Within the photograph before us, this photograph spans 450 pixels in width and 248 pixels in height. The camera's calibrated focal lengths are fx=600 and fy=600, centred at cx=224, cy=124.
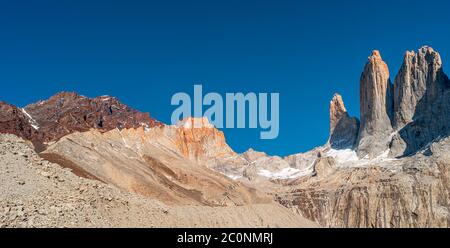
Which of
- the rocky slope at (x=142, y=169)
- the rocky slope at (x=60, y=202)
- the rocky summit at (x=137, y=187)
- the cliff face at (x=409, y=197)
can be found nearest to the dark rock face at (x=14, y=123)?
the rocky summit at (x=137, y=187)

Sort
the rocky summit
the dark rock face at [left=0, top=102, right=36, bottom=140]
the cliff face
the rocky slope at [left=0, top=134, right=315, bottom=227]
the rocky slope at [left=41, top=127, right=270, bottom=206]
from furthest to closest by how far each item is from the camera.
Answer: the cliff face < the dark rock face at [left=0, top=102, right=36, bottom=140] < the rocky slope at [left=41, top=127, right=270, bottom=206] < the rocky summit < the rocky slope at [left=0, top=134, right=315, bottom=227]

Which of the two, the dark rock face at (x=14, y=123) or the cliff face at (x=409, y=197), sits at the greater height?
the dark rock face at (x=14, y=123)

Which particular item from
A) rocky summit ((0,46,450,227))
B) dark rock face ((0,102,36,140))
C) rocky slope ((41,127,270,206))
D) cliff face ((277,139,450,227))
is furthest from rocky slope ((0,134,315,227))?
cliff face ((277,139,450,227))

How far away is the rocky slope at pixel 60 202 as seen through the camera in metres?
36.7

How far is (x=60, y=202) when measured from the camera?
4100 centimetres

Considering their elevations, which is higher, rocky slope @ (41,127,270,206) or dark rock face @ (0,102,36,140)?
dark rock face @ (0,102,36,140)

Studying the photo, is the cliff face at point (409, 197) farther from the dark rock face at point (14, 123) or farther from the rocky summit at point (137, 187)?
the dark rock face at point (14, 123)

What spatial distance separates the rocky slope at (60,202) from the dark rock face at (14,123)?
103 m

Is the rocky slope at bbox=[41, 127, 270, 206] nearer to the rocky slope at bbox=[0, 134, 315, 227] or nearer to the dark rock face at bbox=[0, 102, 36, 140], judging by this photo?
the dark rock face at bbox=[0, 102, 36, 140]

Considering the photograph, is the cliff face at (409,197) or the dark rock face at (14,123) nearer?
the dark rock face at (14,123)

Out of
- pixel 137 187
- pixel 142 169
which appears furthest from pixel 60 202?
pixel 142 169

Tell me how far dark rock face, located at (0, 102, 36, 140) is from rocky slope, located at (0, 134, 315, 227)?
103435mm

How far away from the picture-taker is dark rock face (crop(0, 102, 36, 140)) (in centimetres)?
15738
